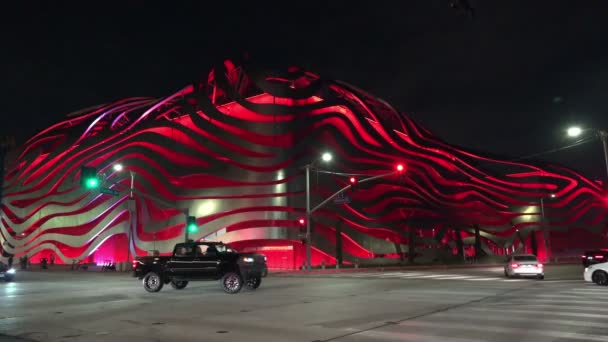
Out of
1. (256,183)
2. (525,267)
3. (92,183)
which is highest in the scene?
(256,183)

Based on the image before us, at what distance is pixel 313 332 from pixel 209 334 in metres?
2.15

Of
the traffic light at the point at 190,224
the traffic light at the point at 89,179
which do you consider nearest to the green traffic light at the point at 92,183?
the traffic light at the point at 89,179

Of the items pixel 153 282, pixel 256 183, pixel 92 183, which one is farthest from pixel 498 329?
pixel 256 183

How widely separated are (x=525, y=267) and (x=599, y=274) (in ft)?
20.6

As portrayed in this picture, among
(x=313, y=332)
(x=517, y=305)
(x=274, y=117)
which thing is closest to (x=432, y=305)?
(x=517, y=305)

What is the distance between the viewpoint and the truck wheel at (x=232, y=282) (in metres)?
18.8

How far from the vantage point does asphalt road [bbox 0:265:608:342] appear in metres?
9.53

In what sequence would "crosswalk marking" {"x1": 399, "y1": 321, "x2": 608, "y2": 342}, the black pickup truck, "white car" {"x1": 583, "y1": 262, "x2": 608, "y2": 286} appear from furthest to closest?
"white car" {"x1": 583, "y1": 262, "x2": 608, "y2": 286} → the black pickup truck → "crosswalk marking" {"x1": 399, "y1": 321, "x2": 608, "y2": 342}

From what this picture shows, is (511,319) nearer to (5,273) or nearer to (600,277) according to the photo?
(600,277)

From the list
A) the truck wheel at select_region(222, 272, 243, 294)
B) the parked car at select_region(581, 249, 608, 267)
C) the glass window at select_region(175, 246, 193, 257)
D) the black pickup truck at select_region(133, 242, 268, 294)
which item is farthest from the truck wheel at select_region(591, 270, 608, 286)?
the glass window at select_region(175, 246, 193, 257)

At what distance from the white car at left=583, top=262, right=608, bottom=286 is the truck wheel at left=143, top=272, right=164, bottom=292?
62.1 ft

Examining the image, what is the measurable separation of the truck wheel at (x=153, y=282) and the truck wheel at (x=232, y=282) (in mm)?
2931

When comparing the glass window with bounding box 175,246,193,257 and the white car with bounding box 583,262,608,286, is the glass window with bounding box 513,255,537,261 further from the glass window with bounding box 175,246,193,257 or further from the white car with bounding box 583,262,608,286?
the glass window with bounding box 175,246,193,257

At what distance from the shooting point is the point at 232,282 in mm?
18953
